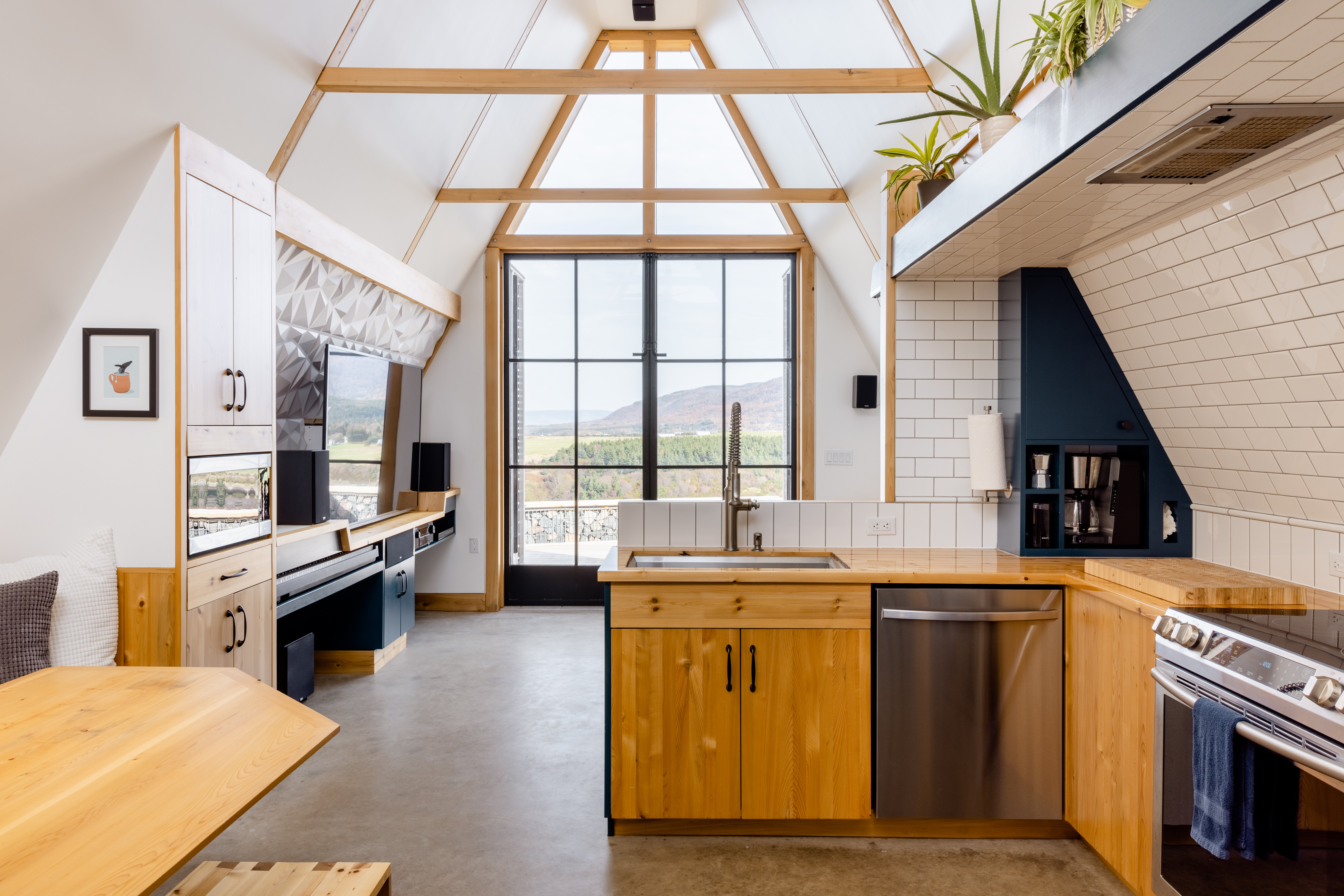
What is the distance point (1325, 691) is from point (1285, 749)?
0.47 ft

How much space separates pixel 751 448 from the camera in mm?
5418

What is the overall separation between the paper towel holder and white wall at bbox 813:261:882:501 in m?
2.45

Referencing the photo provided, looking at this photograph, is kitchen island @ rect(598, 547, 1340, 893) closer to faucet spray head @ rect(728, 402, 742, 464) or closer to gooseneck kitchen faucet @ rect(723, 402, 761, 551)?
gooseneck kitchen faucet @ rect(723, 402, 761, 551)

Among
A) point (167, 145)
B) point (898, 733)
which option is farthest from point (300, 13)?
point (898, 733)

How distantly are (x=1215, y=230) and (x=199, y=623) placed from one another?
323 centimetres

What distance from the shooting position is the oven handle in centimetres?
124

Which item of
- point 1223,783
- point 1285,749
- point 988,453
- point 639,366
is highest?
point 639,366

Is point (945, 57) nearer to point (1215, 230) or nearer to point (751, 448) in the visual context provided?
point (1215, 230)

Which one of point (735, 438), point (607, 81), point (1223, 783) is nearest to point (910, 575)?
point (735, 438)

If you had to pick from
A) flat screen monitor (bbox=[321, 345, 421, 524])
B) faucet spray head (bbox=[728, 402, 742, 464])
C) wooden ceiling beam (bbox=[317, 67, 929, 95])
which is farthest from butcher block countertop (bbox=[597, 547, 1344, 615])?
flat screen monitor (bbox=[321, 345, 421, 524])

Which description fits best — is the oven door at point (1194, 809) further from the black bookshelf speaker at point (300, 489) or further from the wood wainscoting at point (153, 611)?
the black bookshelf speaker at point (300, 489)

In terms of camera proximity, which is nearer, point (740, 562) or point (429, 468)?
point (740, 562)

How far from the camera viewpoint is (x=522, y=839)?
2.32 meters

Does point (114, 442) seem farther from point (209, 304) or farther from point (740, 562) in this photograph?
point (740, 562)
